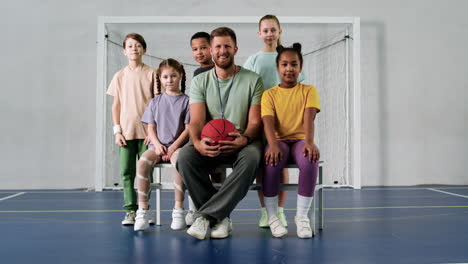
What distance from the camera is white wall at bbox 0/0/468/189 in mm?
5488

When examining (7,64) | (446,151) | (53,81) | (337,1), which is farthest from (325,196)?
(7,64)

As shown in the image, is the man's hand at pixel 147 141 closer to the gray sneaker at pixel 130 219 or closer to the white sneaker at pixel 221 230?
the gray sneaker at pixel 130 219

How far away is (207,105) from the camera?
2551 mm

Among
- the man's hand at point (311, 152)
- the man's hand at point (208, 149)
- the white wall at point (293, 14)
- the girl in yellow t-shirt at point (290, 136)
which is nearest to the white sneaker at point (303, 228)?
the girl in yellow t-shirt at point (290, 136)

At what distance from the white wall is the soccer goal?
0.80ft

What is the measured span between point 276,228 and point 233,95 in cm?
72

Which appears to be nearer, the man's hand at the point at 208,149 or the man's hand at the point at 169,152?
the man's hand at the point at 208,149

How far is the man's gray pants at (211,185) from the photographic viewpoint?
2.32 m

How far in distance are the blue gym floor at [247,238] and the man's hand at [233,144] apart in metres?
0.43

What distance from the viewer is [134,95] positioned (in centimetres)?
288

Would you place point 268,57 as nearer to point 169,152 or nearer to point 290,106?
point 290,106

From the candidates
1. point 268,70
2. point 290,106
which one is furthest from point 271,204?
point 268,70

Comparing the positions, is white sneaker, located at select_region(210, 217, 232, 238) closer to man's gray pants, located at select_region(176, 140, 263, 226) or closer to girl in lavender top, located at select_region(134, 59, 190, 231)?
man's gray pants, located at select_region(176, 140, 263, 226)

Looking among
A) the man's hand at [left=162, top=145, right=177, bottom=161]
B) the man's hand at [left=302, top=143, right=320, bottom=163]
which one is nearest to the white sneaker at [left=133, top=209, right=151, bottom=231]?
the man's hand at [left=162, top=145, right=177, bottom=161]
